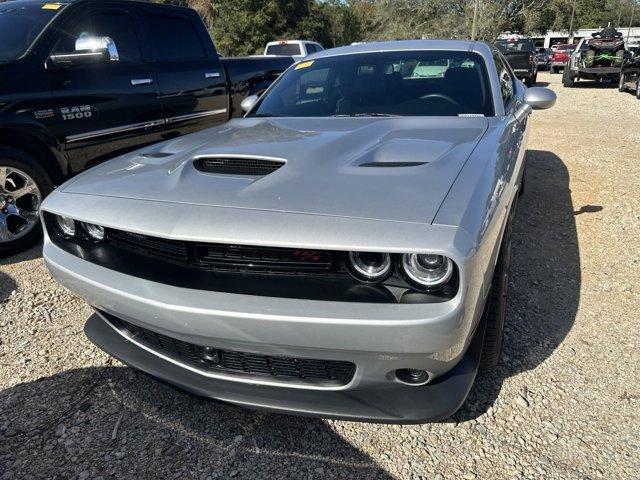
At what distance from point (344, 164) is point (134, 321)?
41.5 inches

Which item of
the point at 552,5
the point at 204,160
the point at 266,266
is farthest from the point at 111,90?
the point at 552,5

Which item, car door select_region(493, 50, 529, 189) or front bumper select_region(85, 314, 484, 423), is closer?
front bumper select_region(85, 314, 484, 423)

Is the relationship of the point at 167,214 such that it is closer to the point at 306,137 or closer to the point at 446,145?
the point at 306,137

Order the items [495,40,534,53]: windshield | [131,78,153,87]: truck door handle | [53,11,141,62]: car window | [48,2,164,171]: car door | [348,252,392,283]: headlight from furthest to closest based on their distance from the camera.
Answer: [495,40,534,53]: windshield < [131,78,153,87]: truck door handle < [53,11,141,62]: car window < [48,2,164,171]: car door < [348,252,392,283]: headlight

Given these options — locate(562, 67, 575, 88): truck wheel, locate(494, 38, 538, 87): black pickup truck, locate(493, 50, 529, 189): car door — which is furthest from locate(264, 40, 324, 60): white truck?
locate(493, 50, 529, 189): car door

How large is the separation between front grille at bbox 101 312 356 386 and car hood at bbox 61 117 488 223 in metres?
0.57

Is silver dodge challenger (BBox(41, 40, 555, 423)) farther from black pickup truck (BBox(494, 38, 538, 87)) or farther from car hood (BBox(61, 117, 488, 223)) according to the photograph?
black pickup truck (BBox(494, 38, 538, 87))

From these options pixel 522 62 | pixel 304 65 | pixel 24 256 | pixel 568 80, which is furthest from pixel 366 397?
pixel 522 62

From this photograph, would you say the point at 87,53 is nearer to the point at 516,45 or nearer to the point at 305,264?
the point at 305,264

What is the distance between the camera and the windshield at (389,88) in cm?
296

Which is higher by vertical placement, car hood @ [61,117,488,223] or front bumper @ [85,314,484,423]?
car hood @ [61,117,488,223]

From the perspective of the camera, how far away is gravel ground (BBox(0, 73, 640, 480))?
1.94 metres

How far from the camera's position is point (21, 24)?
4098 millimetres

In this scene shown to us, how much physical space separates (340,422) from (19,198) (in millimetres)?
3148
